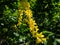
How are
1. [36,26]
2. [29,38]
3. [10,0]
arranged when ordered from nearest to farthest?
[36,26], [29,38], [10,0]

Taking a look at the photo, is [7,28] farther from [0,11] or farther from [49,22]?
[49,22]

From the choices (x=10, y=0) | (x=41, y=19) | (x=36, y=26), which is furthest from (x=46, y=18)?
(x=10, y=0)

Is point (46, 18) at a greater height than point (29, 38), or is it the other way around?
point (46, 18)

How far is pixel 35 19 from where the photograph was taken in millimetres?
2875

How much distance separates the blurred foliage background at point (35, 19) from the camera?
9.15 ft

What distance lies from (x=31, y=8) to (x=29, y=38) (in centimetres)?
45

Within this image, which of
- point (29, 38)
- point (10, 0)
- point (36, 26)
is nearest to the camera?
point (36, 26)

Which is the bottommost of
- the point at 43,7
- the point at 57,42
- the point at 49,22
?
the point at 57,42

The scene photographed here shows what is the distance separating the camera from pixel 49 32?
2.77 metres

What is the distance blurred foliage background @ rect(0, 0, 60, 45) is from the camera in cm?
279

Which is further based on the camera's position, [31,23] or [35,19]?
[35,19]

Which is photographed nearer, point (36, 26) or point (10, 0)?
point (36, 26)

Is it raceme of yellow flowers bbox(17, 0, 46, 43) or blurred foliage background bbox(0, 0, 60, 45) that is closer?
raceme of yellow flowers bbox(17, 0, 46, 43)

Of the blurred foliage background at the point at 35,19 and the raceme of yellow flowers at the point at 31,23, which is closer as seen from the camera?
the raceme of yellow flowers at the point at 31,23
